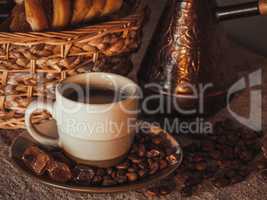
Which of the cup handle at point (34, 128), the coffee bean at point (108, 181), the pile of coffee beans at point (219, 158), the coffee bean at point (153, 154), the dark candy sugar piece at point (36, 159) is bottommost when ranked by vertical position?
the pile of coffee beans at point (219, 158)

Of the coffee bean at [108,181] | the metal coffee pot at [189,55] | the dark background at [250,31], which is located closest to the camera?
the coffee bean at [108,181]

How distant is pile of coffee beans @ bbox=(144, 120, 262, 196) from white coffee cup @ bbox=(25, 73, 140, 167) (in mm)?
71

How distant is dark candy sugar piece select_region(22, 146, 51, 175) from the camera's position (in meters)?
0.53

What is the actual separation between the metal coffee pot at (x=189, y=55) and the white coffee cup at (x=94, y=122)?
12 cm

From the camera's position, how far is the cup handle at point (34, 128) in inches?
22.3

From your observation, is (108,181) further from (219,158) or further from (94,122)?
(219,158)

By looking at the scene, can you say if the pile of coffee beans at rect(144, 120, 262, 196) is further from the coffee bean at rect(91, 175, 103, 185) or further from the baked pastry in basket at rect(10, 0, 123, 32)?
the baked pastry in basket at rect(10, 0, 123, 32)

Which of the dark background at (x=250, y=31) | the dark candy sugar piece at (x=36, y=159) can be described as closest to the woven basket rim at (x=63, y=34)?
the dark candy sugar piece at (x=36, y=159)

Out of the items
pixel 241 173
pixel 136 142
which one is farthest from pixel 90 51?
pixel 241 173

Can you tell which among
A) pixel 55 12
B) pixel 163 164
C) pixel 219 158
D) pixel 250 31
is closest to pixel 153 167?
pixel 163 164

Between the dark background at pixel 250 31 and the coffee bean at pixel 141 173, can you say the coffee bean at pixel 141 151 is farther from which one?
the dark background at pixel 250 31

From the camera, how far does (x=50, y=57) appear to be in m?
0.60

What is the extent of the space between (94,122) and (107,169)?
59 mm

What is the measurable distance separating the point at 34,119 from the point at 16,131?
0.14 ft
